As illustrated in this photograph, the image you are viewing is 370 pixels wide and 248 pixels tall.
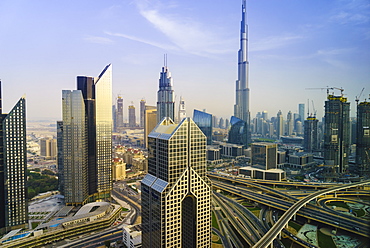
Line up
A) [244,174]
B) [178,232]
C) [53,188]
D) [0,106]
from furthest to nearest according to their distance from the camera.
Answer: [244,174] < [53,188] < [0,106] < [178,232]

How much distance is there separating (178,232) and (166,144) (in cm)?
150

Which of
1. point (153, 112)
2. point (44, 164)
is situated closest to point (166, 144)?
point (44, 164)

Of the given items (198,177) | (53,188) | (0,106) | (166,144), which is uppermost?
(0,106)

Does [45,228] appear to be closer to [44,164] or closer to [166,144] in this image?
[166,144]

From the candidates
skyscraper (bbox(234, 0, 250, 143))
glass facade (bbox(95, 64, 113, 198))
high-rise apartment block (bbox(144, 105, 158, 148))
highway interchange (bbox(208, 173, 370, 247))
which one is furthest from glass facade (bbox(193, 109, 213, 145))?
glass facade (bbox(95, 64, 113, 198))

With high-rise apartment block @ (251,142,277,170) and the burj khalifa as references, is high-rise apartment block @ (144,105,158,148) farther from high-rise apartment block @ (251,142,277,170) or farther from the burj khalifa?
high-rise apartment block @ (251,142,277,170)

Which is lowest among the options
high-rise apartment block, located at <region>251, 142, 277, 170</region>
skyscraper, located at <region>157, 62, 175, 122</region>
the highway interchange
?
the highway interchange

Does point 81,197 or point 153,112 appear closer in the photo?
point 81,197

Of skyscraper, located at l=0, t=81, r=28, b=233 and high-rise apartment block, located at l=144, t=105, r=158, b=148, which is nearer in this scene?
skyscraper, located at l=0, t=81, r=28, b=233

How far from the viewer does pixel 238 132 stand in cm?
2145

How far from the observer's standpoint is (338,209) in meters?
7.53

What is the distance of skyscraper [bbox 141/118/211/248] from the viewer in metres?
4.45

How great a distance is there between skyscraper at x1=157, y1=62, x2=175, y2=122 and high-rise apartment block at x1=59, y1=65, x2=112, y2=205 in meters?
8.68

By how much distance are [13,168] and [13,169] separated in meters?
0.03
